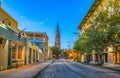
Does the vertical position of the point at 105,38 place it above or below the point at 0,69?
above

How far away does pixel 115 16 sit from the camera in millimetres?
34562

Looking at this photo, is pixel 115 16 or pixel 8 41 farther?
pixel 115 16

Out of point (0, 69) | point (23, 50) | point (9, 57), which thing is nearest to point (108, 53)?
point (23, 50)

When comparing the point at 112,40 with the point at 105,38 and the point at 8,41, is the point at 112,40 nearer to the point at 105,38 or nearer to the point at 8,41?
the point at 105,38

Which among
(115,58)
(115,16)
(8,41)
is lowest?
(115,58)

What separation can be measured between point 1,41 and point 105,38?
14318 mm

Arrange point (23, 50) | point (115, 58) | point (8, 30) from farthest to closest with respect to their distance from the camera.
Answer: point (115, 58), point (23, 50), point (8, 30)

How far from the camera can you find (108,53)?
59219 millimetres

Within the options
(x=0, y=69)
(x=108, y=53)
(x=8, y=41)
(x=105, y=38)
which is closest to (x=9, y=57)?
(x=8, y=41)

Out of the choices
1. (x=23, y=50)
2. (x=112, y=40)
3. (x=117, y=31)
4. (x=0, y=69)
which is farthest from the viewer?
(x=23, y=50)

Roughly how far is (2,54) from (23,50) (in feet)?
56.2

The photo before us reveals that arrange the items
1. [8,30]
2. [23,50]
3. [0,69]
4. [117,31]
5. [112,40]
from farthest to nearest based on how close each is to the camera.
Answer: [23,50] < [112,40] < [117,31] < [8,30] < [0,69]

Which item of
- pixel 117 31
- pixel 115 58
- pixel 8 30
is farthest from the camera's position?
pixel 115 58

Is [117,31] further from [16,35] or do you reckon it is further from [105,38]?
[16,35]
